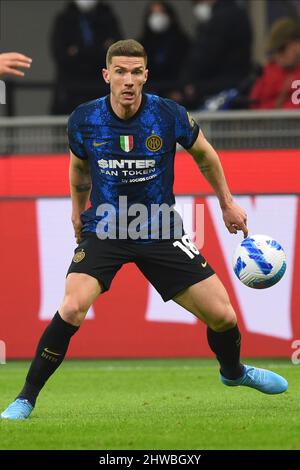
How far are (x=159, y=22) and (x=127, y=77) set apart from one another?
7.77 m

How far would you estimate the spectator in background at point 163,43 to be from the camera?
15.9 meters

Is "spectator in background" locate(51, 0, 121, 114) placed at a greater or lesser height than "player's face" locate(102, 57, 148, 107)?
lesser

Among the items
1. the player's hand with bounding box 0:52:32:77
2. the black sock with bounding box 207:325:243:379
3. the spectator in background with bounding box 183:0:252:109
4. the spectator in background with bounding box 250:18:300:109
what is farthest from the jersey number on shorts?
the spectator in background with bounding box 183:0:252:109

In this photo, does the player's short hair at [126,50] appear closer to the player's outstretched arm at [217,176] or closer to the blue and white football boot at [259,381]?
the player's outstretched arm at [217,176]

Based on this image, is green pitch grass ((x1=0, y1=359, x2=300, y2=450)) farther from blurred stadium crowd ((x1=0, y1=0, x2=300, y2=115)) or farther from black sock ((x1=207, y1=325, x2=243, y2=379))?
blurred stadium crowd ((x1=0, y1=0, x2=300, y2=115))

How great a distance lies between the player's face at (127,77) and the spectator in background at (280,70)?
5.63m

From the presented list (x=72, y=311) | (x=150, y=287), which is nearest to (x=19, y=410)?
(x=72, y=311)

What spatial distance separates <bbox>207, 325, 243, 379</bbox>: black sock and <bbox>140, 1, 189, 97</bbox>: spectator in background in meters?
7.52

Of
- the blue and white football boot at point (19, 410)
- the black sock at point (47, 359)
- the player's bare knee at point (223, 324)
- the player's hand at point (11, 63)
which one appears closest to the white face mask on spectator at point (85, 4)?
the player's bare knee at point (223, 324)

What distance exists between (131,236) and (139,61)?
1132 millimetres

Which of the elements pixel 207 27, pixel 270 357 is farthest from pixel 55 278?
pixel 207 27

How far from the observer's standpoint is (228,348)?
8.77 meters

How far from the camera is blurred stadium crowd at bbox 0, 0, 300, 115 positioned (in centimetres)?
1410

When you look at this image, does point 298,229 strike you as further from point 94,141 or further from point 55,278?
point 94,141
